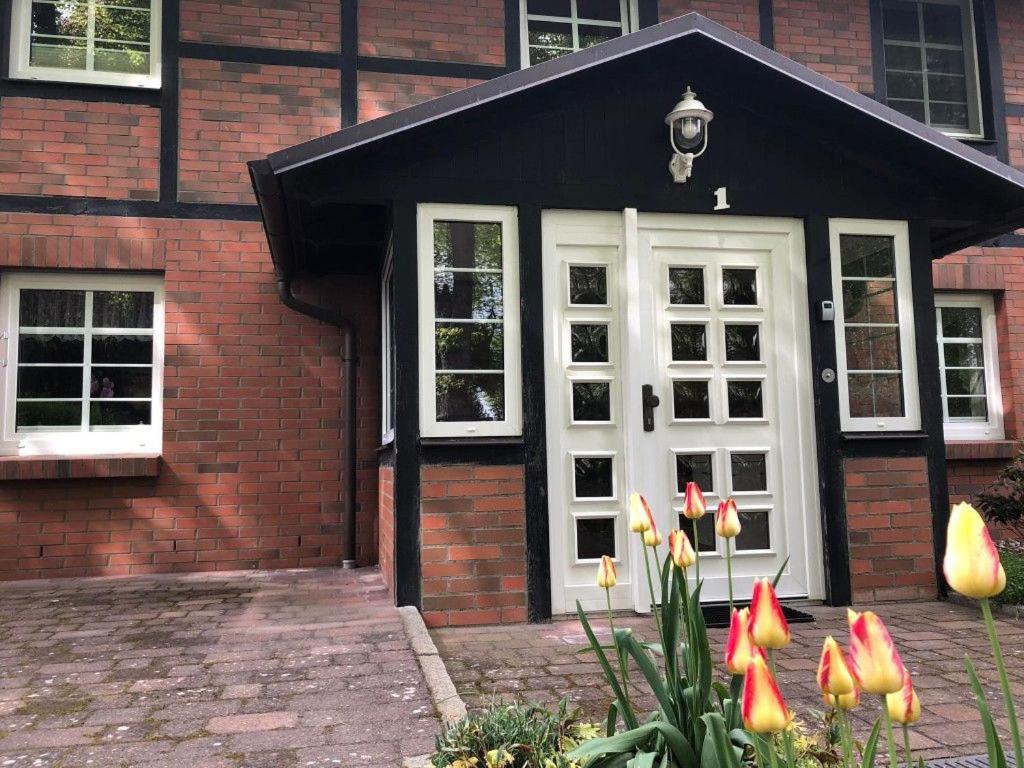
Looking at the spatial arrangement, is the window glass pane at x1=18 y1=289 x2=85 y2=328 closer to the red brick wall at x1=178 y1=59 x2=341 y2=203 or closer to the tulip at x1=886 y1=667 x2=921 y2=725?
the red brick wall at x1=178 y1=59 x2=341 y2=203

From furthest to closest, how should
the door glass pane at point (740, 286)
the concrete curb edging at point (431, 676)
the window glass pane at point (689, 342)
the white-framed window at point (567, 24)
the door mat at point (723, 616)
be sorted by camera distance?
the white-framed window at point (567, 24), the door glass pane at point (740, 286), the window glass pane at point (689, 342), the door mat at point (723, 616), the concrete curb edging at point (431, 676)

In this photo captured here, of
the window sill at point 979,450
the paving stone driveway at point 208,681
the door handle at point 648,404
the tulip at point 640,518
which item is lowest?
the paving stone driveway at point 208,681

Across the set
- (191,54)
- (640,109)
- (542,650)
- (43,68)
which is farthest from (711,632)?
(43,68)

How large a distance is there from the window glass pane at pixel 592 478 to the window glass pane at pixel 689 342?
2.61 feet

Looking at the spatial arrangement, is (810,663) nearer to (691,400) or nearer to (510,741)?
(691,400)

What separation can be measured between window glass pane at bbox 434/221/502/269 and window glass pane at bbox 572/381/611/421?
2.83ft

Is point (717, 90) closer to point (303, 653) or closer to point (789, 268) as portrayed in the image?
point (789, 268)

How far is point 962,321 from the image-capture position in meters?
7.51

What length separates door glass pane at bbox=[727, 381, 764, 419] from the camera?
4.88 meters

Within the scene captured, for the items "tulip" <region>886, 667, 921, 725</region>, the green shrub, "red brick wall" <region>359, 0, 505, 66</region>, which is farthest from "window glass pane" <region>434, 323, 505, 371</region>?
"tulip" <region>886, 667, 921, 725</region>

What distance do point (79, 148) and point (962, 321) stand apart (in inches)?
304

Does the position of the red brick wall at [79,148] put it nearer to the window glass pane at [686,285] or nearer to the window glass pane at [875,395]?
the window glass pane at [686,285]

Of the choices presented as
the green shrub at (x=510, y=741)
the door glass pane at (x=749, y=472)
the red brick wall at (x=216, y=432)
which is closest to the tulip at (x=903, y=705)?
the green shrub at (x=510, y=741)

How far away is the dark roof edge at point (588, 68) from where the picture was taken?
414cm
